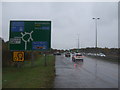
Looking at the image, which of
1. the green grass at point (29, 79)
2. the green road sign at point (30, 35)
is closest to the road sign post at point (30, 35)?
the green road sign at point (30, 35)

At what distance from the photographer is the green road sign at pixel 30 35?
85.1 ft

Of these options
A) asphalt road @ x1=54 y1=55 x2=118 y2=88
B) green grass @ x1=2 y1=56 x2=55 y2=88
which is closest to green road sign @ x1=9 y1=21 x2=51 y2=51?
asphalt road @ x1=54 y1=55 x2=118 y2=88

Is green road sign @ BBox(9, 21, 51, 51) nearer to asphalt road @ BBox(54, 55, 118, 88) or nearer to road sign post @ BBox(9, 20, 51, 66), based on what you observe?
road sign post @ BBox(9, 20, 51, 66)

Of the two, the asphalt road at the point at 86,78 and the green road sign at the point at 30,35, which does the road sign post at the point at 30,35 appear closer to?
the green road sign at the point at 30,35

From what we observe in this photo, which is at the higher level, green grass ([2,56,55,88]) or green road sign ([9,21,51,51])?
green road sign ([9,21,51,51])

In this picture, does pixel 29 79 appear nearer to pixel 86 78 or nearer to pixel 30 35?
pixel 86 78

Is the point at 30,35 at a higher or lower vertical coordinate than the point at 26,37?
higher

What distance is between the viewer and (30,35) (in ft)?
85.7

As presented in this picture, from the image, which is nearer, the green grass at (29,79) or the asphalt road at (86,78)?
the green grass at (29,79)

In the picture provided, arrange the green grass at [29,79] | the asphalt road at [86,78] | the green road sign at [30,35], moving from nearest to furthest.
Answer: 1. the green grass at [29,79]
2. the asphalt road at [86,78]
3. the green road sign at [30,35]

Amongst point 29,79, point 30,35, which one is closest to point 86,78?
point 29,79

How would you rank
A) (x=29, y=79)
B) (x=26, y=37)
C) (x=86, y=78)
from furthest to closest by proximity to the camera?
1. (x=26, y=37)
2. (x=86, y=78)
3. (x=29, y=79)

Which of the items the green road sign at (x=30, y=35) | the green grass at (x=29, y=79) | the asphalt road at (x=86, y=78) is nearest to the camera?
the green grass at (x=29, y=79)

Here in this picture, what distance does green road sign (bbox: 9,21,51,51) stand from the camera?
2595 cm
